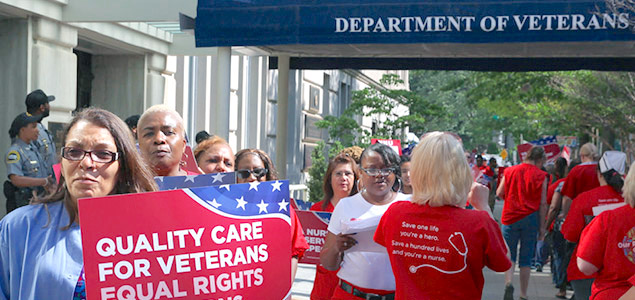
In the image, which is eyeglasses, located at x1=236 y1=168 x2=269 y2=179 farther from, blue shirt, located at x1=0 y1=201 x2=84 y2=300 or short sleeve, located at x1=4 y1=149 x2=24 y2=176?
short sleeve, located at x1=4 y1=149 x2=24 y2=176

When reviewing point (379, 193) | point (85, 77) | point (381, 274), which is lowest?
point (381, 274)

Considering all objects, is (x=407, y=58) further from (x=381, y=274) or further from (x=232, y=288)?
(x=232, y=288)

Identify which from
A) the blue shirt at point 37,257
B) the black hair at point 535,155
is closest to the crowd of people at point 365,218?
the blue shirt at point 37,257

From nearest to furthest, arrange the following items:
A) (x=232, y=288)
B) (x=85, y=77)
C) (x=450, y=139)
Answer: (x=232, y=288)
(x=450, y=139)
(x=85, y=77)

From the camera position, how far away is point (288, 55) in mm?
12734

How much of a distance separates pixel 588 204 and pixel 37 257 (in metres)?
5.12

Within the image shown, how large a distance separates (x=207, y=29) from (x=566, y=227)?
16.2ft

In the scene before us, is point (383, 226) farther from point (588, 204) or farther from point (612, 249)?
point (588, 204)

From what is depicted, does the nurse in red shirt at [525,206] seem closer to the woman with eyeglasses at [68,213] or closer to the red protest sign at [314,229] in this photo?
the red protest sign at [314,229]

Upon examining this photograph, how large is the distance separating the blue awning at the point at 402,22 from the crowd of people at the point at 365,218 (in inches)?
89.1

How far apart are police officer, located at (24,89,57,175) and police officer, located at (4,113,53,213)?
5 centimetres

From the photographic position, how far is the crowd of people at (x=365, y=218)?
321 centimetres

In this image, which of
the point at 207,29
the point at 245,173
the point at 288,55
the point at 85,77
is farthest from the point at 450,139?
the point at 85,77

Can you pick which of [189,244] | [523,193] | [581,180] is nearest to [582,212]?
[581,180]
